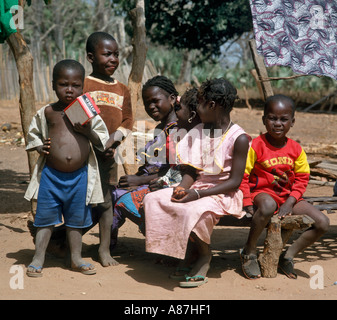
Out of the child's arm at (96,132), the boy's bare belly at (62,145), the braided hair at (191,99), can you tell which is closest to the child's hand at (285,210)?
the braided hair at (191,99)

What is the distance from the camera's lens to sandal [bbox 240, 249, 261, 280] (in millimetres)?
3500

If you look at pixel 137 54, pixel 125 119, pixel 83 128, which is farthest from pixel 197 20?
pixel 83 128

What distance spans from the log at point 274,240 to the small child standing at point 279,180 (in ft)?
0.17

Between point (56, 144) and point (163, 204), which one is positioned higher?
point (56, 144)

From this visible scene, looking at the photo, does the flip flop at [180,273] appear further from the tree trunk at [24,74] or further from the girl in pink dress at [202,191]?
the tree trunk at [24,74]

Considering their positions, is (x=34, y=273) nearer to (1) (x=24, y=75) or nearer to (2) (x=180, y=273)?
(2) (x=180, y=273)

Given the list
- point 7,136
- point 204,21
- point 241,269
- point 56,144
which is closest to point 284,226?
point 241,269

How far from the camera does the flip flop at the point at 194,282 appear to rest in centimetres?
329

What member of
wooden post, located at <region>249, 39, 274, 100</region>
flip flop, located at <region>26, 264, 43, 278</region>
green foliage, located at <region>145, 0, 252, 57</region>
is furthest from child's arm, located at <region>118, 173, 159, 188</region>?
green foliage, located at <region>145, 0, 252, 57</region>

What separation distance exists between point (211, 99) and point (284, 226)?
3.61ft

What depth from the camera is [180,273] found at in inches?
139

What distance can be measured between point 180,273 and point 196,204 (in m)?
0.58

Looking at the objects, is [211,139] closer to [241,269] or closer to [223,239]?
[241,269]

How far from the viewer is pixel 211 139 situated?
3.54 meters
